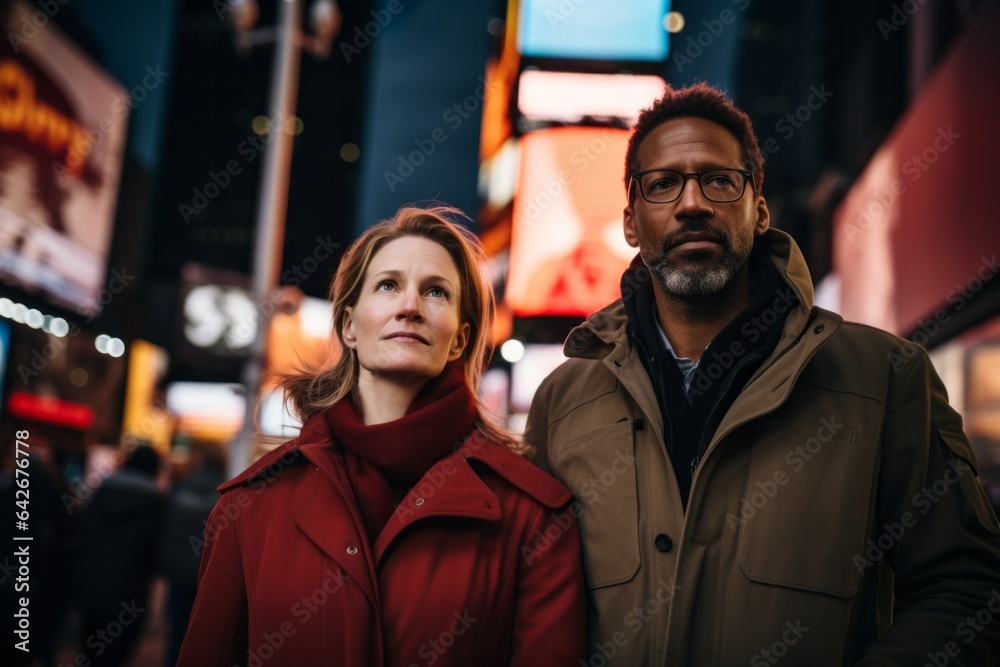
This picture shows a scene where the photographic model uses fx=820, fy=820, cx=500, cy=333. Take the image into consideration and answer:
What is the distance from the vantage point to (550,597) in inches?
105

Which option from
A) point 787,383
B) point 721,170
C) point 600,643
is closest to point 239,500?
point 600,643

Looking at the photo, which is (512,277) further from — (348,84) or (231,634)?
(348,84)

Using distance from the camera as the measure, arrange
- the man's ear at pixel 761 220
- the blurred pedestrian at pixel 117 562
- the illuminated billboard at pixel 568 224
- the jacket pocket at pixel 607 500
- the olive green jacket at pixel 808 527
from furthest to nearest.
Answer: the illuminated billboard at pixel 568 224 < the blurred pedestrian at pixel 117 562 < the man's ear at pixel 761 220 < the jacket pocket at pixel 607 500 < the olive green jacket at pixel 808 527

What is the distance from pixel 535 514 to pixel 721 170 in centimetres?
138

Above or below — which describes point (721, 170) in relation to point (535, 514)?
above

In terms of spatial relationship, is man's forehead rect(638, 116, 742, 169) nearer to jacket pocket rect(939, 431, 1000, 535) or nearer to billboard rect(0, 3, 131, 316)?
jacket pocket rect(939, 431, 1000, 535)

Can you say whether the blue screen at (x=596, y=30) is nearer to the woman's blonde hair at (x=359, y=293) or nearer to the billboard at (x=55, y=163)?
the billboard at (x=55, y=163)

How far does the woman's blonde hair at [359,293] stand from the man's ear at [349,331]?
0.04 feet

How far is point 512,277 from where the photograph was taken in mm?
24266

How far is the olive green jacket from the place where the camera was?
2.41 meters

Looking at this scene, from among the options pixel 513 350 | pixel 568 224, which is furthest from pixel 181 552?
pixel 513 350

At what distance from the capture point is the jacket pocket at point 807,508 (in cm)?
246

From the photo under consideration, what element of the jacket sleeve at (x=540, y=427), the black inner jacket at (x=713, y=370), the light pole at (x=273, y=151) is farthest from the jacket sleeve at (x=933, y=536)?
the light pole at (x=273, y=151)

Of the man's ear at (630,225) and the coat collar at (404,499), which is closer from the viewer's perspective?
the coat collar at (404,499)
